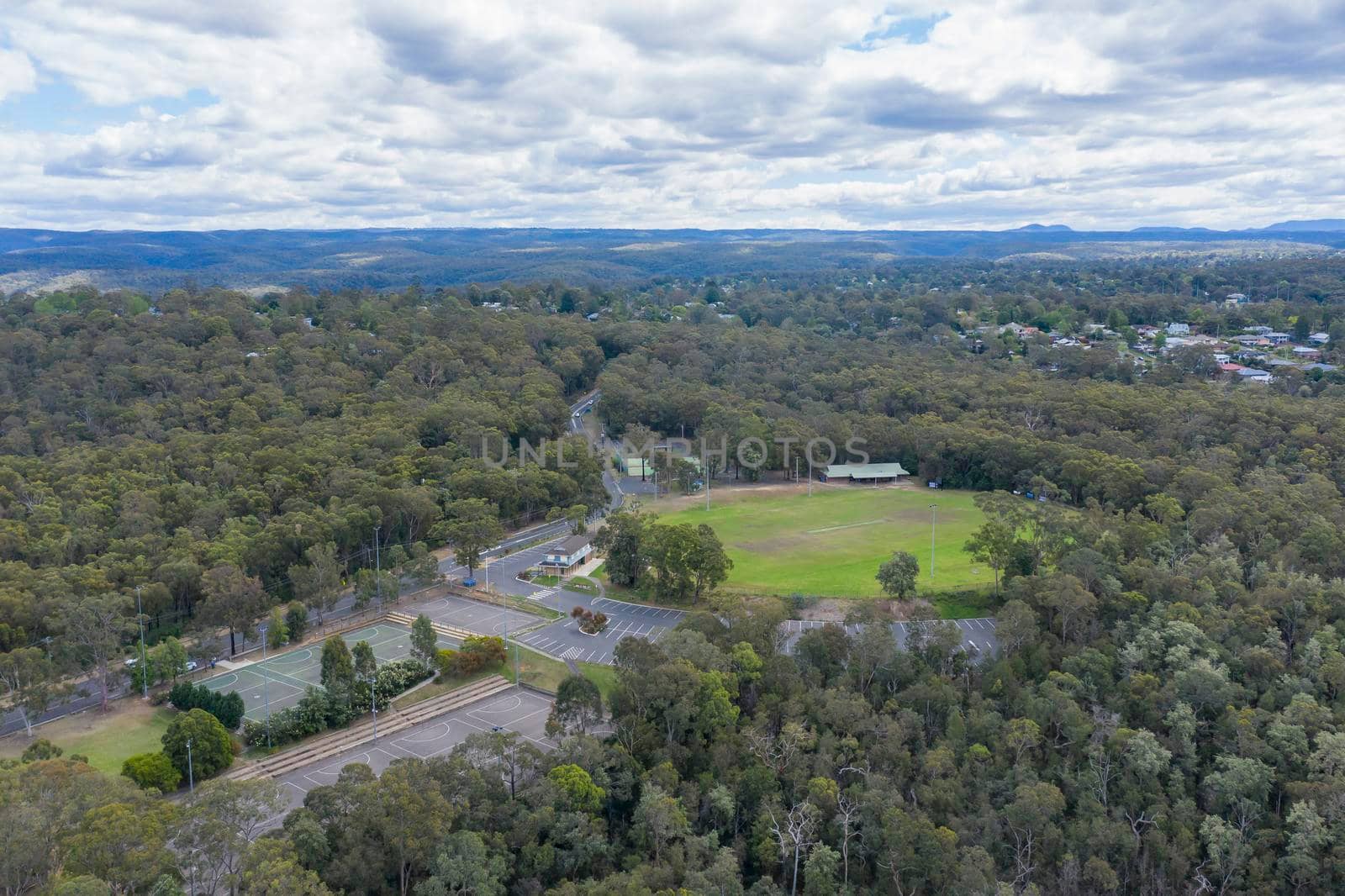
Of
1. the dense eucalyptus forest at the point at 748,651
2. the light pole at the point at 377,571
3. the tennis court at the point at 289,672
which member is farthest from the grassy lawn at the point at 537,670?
the light pole at the point at 377,571

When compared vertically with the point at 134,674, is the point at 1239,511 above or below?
above

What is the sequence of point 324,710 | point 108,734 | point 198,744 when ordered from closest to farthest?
point 198,744, point 108,734, point 324,710

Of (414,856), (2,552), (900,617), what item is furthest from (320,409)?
(414,856)

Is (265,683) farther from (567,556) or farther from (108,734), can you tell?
(567,556)

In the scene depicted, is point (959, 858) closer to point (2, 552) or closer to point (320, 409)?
point (2, 552)

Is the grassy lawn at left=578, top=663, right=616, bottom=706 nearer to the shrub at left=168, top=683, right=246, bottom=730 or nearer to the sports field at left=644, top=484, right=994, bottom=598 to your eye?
the sports field at left=644, top=484, right=994, bottom=598

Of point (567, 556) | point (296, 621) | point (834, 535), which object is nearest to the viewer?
point (296, 621)

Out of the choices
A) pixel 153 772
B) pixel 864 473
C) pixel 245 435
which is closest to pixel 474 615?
pixel 153 772
